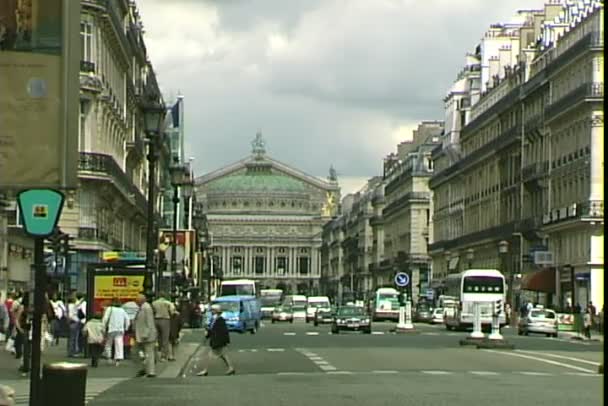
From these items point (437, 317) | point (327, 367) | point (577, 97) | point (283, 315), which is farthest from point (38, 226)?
point (283, 315)

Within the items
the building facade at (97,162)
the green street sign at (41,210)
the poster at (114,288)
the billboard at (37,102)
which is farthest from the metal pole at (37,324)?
the building facade at (97,162)

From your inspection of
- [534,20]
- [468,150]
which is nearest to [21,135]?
[534,20]

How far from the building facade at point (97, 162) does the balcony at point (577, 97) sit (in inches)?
977

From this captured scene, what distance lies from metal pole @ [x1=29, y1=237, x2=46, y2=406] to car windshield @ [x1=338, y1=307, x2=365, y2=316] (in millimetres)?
59504

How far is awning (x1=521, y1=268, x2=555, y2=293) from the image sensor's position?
4038 inches

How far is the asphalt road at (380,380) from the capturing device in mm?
28359

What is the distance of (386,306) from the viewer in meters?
125

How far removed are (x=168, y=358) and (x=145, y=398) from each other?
16750 millimetres

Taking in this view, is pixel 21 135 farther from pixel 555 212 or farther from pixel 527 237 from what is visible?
pixel 527 237

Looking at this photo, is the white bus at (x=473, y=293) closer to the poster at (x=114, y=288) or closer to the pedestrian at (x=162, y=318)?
the poster at (x=114, y=288)

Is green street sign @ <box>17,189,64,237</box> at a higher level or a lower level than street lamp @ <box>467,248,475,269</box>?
lower

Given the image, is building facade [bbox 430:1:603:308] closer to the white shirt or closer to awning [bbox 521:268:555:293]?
awning [bbox 521:268:555:293]

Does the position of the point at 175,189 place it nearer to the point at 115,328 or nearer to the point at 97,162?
the point at 97,162

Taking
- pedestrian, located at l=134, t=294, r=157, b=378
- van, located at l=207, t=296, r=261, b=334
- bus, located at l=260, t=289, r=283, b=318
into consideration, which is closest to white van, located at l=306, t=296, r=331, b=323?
bus, located at l=260, t=289, r=283, b=318
